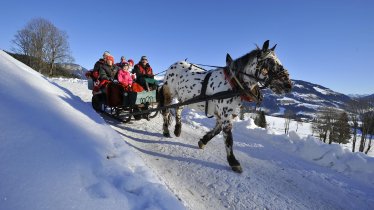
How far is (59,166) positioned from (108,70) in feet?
21.0

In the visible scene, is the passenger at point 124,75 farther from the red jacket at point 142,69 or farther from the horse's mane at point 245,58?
the horse's mane at point 245,58

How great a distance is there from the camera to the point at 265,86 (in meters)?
5.29

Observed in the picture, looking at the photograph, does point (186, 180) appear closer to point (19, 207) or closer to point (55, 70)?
point (19, 207)

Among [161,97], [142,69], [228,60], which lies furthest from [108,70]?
[228,60]

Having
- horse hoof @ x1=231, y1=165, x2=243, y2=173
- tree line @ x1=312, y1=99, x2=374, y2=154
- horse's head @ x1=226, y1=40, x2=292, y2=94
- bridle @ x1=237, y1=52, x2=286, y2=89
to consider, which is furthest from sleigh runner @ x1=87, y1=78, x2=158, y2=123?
tree line @ x1=312, y1=99, x2=374, y2=154

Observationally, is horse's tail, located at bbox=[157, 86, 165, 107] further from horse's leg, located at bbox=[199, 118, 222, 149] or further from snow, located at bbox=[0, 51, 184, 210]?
snow, located at bbox=[0, 51, 184, 210]

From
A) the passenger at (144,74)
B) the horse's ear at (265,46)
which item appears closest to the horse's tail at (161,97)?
the passenger at (144,74)

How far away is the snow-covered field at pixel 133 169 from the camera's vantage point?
2.45 m

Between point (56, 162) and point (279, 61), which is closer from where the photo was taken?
point (56, 162)

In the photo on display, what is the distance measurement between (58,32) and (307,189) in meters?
50.8

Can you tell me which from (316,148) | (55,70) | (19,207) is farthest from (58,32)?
(19,207)

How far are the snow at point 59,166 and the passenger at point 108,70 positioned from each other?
4.19 meters

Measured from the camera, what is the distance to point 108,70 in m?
8.78

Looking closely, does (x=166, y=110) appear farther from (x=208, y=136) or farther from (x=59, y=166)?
(x=59, y=166)
